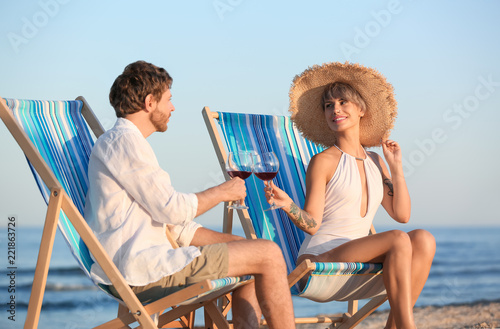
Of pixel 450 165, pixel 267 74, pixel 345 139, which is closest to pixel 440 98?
pixel 450 165

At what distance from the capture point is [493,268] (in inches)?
606

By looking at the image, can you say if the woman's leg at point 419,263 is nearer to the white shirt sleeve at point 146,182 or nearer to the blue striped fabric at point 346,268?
the blue striped fabric at point 346,268

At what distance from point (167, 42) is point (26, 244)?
23.1 feet

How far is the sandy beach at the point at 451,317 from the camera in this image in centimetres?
800

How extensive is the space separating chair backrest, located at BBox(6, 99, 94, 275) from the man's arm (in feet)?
1.85

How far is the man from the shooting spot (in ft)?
8.14

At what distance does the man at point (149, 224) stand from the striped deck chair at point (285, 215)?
35 cm

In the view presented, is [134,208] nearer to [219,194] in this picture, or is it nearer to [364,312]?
[219,194]

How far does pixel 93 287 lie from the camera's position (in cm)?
1101

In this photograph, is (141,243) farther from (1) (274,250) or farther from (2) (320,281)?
(2) (320,281)

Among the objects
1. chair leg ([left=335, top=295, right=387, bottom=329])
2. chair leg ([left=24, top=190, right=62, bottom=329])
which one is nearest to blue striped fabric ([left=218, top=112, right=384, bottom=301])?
chair leg ([left=335, top=295, right=387, bottom=329])

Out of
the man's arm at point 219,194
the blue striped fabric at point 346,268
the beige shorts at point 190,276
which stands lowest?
the blue striped fabric at point 346,268

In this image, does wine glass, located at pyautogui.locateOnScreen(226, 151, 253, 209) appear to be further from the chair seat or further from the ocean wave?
the ocean wave

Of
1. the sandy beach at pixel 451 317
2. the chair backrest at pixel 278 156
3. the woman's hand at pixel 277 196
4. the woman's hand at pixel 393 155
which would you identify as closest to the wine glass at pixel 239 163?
the woman's hand at pixel 277 196
